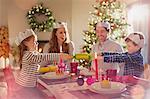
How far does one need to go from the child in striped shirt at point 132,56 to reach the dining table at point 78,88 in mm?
23

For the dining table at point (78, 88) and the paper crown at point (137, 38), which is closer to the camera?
the dining table at point (78, 88)

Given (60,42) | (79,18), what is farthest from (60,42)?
(79,18)

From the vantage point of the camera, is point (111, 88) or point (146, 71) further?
point (146, 71)

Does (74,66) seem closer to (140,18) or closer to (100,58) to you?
(100,58)

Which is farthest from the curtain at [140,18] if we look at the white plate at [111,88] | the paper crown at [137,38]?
the white plate at [111,88]

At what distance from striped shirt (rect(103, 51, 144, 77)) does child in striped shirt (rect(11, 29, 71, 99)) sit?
0.11 metres

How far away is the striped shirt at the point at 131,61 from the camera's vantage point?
0.53m

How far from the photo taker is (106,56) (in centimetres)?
52

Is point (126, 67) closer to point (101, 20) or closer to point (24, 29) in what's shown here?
point (101, 20)

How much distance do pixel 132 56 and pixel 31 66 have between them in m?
0.22

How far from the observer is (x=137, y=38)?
0.52 meters

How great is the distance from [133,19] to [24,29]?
0.74ft

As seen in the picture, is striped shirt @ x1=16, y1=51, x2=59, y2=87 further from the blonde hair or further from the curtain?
the curtain

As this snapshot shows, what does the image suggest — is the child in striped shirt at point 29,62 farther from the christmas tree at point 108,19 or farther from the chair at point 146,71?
the chair at point 146,71
